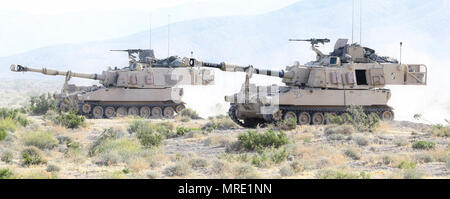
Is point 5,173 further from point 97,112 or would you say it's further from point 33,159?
point 97,112

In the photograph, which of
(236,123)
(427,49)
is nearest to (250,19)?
(427,49)

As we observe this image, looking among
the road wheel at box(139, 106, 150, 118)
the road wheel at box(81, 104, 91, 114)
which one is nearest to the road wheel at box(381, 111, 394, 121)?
the road wheel at box(139, 106, 150, 118)

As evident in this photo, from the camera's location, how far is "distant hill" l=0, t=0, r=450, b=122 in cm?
14650

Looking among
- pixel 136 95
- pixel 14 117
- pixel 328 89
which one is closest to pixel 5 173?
pixel 14 117

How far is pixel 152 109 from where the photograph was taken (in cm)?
3709

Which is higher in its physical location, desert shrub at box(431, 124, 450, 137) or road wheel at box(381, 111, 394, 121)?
road wheel at box(381, 111, 394, 121)

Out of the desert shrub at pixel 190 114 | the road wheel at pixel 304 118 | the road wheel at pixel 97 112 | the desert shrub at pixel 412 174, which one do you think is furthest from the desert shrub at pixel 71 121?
the desert shrub at pixel 412 174

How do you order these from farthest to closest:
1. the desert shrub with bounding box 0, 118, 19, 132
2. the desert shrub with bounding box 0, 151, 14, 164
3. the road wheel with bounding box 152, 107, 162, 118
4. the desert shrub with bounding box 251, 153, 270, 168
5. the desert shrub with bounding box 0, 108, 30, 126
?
the road wheel with bounding box 152, 107, 162, 118 < the desert shrub with bounding box 0, 108, 30, 126 < the desert shrub with bounding box 0, 118, 19, 132 < the desert shrub with bounding box 0, 151, 14, 164 < the desert shrub with bounding box 251, 153, 270, 168

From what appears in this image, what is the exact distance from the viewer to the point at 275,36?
170125mm

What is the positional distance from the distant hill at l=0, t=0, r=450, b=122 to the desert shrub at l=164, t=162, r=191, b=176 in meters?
116

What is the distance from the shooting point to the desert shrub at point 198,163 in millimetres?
16875

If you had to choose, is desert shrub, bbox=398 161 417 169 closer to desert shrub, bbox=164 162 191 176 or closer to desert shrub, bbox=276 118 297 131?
desert shrub, bbox=164 162 191 176

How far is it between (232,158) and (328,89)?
39.1 feet
